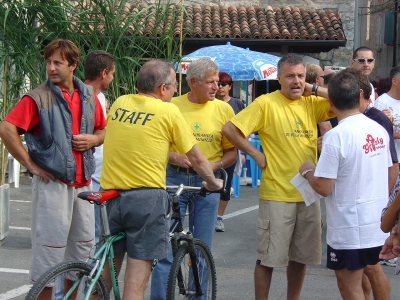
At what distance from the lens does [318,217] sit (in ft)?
17.0

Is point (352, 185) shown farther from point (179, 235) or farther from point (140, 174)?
point (140, 174)

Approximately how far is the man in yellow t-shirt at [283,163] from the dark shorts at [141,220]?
Result: 3.39 feet

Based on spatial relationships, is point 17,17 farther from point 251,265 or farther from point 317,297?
Result: point 317,297

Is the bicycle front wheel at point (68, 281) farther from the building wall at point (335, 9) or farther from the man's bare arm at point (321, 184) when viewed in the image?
the building wall at point (335, 9)

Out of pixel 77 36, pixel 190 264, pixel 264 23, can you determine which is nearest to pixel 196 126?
pixel 190 264

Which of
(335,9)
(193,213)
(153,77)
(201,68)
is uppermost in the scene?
(335,9)

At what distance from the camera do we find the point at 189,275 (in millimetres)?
4836

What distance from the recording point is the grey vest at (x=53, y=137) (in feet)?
14.9

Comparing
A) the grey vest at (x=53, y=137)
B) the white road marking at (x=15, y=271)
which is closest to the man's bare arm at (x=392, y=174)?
the grey vest at (x=53, y=137)

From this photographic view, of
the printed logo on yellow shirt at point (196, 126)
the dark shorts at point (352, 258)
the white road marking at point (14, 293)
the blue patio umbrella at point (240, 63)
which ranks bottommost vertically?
the white road marking at point (14, 293)

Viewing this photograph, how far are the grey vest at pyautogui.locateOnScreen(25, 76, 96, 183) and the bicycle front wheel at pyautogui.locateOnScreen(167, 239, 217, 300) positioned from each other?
0.86m

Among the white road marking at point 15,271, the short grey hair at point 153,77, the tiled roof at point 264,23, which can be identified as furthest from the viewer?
the tiled roof at point 264,23

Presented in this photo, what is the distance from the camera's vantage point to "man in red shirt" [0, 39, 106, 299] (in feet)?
14.9

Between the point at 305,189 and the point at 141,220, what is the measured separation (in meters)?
1.15
